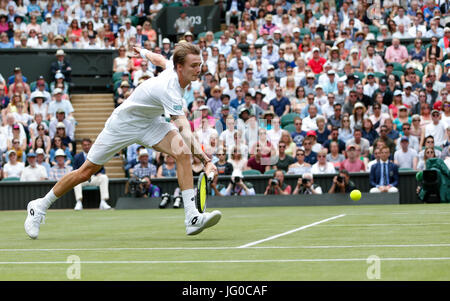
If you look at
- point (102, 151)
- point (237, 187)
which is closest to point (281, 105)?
point (237, 187)

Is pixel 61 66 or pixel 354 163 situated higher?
pixel 61 66

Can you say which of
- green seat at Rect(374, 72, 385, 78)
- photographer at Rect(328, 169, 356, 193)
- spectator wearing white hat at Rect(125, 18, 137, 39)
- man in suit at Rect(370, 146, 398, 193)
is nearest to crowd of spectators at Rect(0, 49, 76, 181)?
spectator wearing white hat at Rect(125, 18, 137, 39)

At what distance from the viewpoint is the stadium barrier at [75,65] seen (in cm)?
2536

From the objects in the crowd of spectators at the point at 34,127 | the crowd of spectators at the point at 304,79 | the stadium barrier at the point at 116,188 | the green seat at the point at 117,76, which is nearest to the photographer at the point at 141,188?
the stadium barrier at the point at 116,188

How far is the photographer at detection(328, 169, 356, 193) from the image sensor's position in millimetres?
18031

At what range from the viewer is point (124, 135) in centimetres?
951

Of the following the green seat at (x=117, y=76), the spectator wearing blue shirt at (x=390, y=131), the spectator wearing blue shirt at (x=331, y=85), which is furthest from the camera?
the green seat at (x=117, y=76)

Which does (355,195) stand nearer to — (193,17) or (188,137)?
(188,137)

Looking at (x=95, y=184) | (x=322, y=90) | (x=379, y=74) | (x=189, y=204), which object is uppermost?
(x=379, y=74)

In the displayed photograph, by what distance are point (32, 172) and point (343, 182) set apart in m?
7.83

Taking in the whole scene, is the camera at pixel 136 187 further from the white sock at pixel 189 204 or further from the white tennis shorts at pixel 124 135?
the white sock at pixel 189 204

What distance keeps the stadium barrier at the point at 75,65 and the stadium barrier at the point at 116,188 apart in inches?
245

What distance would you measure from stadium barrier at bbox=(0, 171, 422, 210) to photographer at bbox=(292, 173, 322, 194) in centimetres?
59
